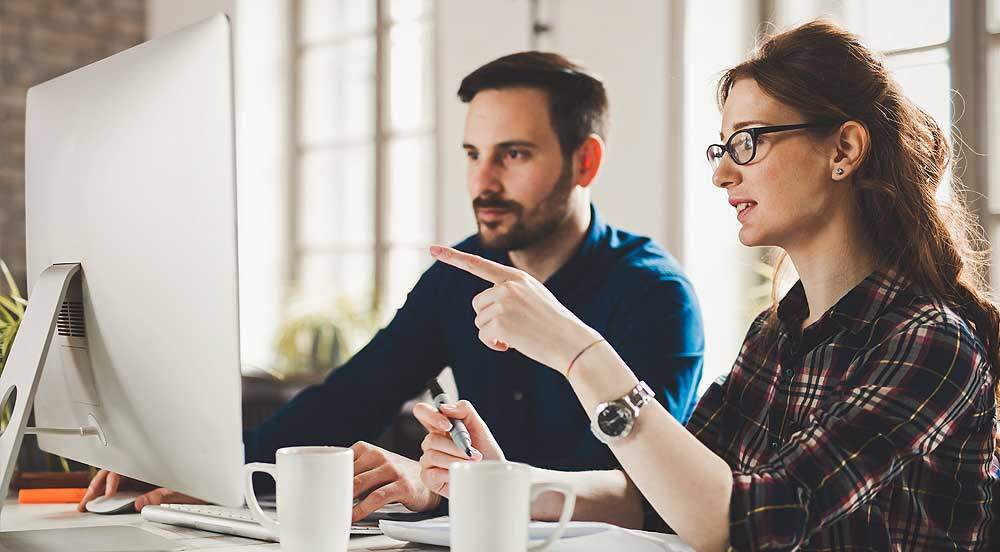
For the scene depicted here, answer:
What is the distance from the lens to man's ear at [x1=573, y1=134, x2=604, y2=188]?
208cm

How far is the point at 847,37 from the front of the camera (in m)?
1.31

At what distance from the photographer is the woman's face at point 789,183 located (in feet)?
4.20

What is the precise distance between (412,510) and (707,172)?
237 centimetres

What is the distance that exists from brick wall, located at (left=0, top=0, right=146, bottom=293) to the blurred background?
0.4 inches

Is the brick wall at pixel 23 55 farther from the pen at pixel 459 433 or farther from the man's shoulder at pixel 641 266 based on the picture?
the pen at pixel 459 433

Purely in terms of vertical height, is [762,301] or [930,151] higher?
[930,151]

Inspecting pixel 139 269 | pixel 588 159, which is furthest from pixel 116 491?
pixel 588 159

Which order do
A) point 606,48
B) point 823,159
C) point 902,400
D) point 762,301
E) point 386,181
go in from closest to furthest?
point 902,400 → point 823,159 → point 762,301 → point 606,48 → point 386,181

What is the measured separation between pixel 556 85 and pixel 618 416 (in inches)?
43.1

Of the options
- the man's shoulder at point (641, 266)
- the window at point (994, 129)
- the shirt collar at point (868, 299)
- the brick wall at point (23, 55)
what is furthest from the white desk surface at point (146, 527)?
the brick wall at point (23, 55)

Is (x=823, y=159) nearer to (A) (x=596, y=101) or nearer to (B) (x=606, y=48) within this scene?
(A) (x=596, y=101)

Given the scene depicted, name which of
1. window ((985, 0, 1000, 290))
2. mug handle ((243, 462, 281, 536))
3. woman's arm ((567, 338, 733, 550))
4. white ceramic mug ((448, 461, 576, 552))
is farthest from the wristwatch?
window ((985, 0, 1000, 290))

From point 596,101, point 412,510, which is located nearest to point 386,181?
point 596,101

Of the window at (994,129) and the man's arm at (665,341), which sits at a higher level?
the window at (994,129)
